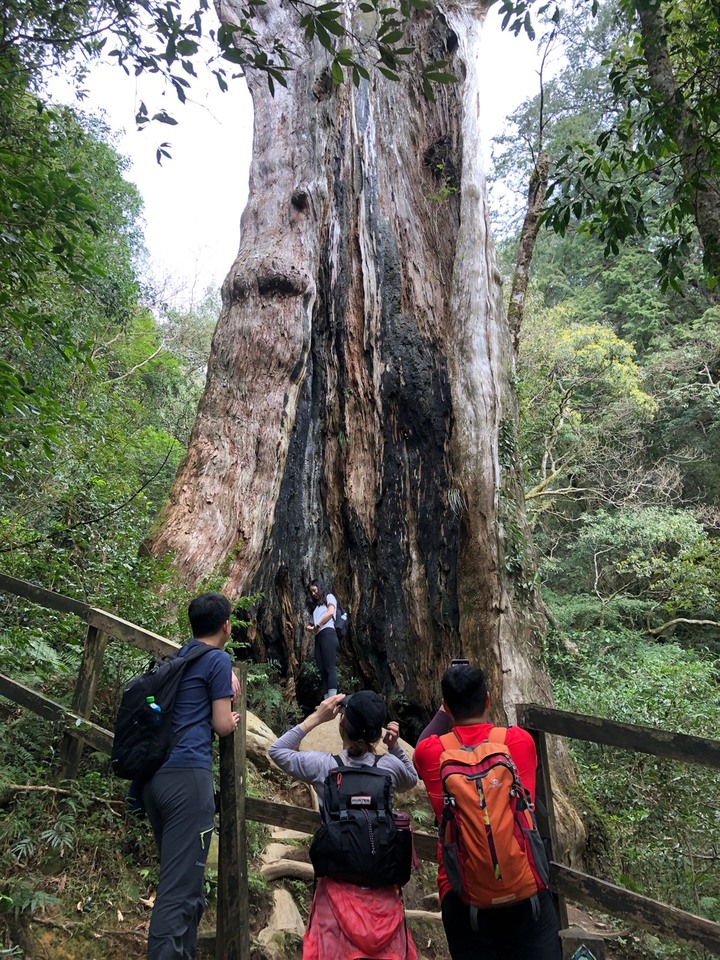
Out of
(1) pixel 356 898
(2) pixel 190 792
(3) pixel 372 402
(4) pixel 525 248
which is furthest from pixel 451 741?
(4) pixel 525 248

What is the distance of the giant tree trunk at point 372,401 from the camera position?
22.8ft

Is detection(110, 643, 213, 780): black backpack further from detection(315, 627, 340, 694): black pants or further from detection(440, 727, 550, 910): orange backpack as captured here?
detection(315, 627, 340, 694): black pants

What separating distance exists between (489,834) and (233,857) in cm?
127

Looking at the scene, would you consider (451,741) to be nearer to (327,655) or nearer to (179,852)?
(179,852)

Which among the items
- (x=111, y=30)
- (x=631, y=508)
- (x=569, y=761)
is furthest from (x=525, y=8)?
(x=631, y=508)

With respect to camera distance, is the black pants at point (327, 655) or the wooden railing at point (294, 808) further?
the black pants at point (327, 655)

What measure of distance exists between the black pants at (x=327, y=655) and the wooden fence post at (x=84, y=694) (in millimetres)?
4352

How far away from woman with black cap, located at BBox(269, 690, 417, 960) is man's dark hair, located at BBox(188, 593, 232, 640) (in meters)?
0.57

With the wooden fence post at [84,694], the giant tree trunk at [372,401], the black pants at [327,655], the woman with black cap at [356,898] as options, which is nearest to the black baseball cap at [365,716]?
the woman with black cap at [356,898]

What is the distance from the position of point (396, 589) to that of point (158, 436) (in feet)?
30.4

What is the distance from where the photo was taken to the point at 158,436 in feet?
52.2

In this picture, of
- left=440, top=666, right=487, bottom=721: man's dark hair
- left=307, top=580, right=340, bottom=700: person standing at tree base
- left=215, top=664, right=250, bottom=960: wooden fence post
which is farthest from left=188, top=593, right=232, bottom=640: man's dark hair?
left=307, top=580, right=340, bottom=700: person standing at tree base

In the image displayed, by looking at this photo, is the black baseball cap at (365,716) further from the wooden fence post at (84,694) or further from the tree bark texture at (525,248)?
the tree bark texture at (525,248)

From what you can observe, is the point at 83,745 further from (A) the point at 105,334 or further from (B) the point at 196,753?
(A) the point at 105,334
